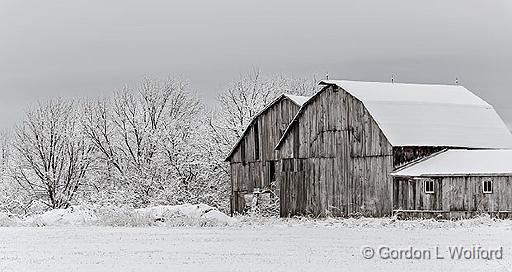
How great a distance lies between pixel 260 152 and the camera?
58.0 m

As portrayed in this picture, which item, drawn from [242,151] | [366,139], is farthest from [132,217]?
[242,151]

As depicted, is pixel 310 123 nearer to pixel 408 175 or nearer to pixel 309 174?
pixel 309 174

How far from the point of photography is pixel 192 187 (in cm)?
6812

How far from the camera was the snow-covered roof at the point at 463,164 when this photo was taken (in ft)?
145

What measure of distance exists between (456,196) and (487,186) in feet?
5.13

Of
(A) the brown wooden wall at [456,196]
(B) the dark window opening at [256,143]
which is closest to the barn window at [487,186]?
(A) the brown wooden wall at [456,196]

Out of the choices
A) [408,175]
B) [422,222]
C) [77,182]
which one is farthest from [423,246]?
[77,182]

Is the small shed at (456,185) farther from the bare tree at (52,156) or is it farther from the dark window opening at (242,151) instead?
the bare tree at (52,156)

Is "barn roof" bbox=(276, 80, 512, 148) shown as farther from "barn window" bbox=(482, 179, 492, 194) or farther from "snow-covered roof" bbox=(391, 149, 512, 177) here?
"barn window" bbox=(482, 179, 492, 194)

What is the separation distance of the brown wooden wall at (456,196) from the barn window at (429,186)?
0.53 ft

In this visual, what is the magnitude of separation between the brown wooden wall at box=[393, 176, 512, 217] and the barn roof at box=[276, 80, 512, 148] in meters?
2.72

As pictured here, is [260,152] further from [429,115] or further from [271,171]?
[429,115]

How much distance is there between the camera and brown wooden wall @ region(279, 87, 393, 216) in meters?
48.7

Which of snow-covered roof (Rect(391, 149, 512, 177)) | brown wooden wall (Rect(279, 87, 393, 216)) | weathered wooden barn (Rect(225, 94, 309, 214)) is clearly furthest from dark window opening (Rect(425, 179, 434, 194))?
weathered wooden barn (Rect(225, 94, 309, 214))
